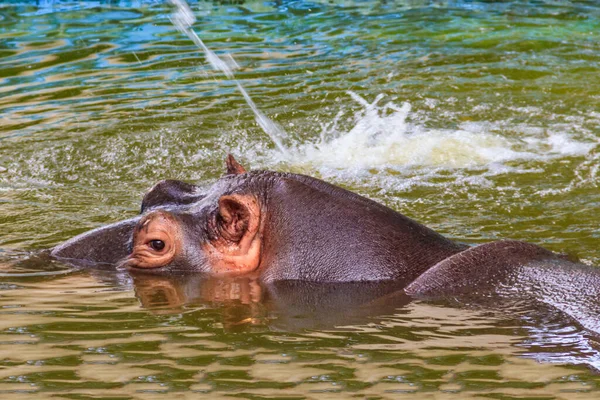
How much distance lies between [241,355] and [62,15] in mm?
13354

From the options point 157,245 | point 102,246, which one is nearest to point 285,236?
point 157,245

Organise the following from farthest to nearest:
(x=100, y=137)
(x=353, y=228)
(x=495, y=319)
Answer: (x=100, y=137)
(x=353, y=228)
(x=495, y=319)

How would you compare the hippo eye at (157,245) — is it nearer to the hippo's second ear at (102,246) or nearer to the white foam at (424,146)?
the hippo's second ear at (102,246)

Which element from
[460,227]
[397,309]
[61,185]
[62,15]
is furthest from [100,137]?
[62,15]

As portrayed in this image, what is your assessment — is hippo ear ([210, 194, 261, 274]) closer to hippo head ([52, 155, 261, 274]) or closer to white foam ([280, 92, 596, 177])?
hippo head ([52, 155, 261, 274])

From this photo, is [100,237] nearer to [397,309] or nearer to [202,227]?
[202,227]

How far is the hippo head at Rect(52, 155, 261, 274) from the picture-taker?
4730 mm

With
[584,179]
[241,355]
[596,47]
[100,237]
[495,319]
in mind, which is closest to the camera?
[241,355]

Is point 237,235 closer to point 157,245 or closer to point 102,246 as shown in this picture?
point 157,245

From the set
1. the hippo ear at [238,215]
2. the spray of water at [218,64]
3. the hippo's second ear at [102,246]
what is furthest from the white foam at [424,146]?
the hippo ear at [238,215]

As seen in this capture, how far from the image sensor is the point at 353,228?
4.63m

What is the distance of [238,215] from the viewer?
472 cm

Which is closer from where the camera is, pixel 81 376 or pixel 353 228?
pixel 81 376

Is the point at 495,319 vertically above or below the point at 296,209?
below
